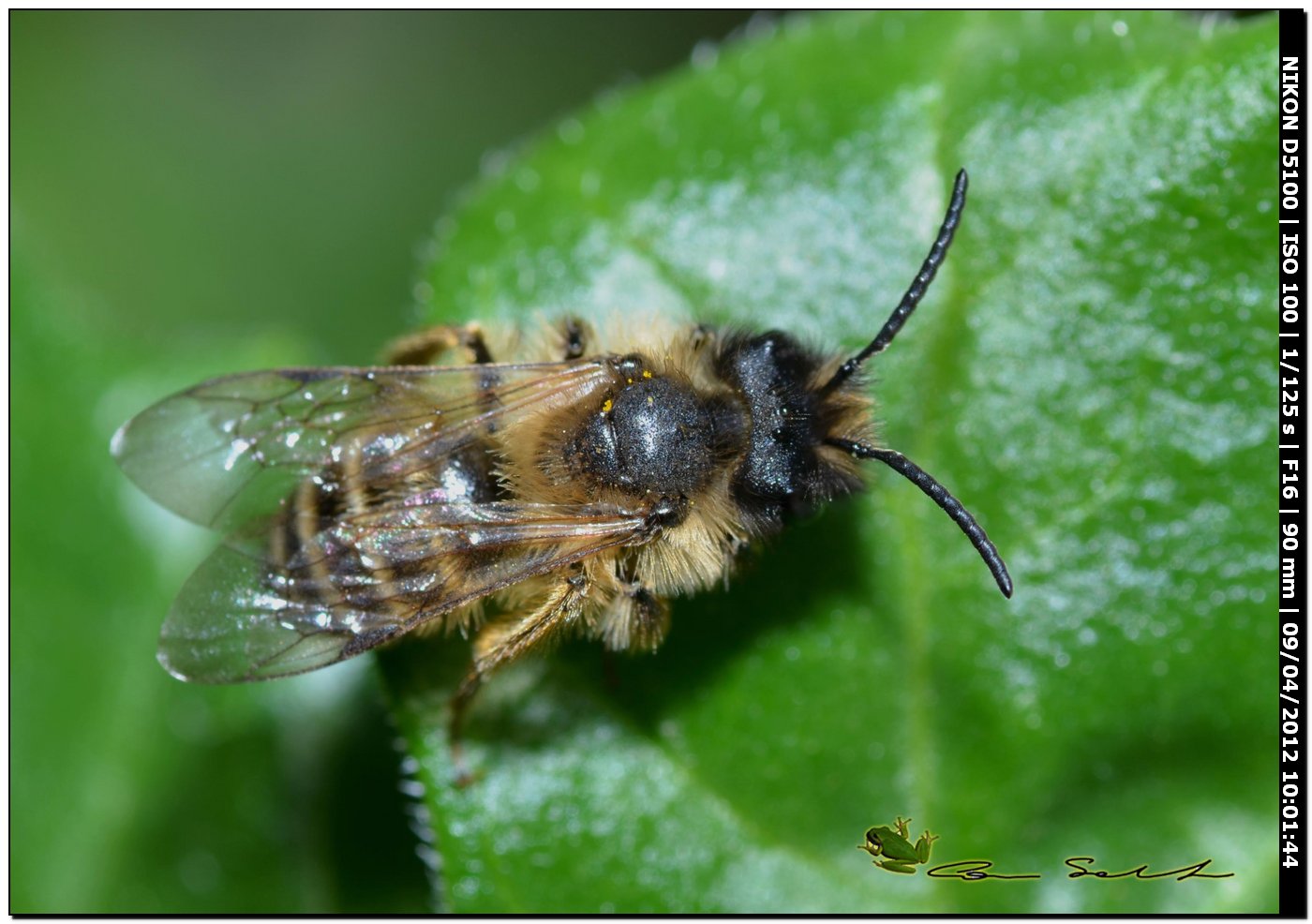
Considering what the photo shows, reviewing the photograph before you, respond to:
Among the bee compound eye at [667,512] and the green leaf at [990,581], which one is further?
the bee compound eye at [667,512]

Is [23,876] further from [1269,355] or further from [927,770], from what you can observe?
[1269,355]

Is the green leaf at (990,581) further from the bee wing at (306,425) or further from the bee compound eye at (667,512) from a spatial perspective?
the bee wing at (306,425)

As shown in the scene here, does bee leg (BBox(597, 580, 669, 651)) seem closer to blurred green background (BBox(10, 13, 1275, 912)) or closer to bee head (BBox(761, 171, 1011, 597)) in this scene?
blurred green background (BBox(10, 13, 1275, 912))

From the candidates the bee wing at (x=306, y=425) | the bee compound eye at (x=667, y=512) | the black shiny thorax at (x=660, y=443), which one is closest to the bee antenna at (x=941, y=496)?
the black shiny thorax at (x=660, y=443)

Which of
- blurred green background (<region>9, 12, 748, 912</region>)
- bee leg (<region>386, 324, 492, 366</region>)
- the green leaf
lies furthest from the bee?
blurred green background (<region>9, 12, 748, 912</region>)
